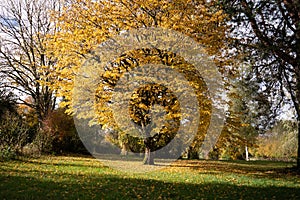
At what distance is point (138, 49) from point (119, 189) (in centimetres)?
544

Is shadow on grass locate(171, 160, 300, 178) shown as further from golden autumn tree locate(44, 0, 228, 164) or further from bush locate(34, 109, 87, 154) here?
bush locate(34, 109, 87, 154)

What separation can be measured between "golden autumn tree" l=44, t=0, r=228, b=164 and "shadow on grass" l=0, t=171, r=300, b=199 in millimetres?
3131

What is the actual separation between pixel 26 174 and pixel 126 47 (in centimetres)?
538

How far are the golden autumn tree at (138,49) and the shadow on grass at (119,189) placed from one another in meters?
3.13

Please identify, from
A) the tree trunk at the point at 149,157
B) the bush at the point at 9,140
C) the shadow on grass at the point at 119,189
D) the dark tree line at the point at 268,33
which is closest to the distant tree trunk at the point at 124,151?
the tree trunk at the point at 149,157

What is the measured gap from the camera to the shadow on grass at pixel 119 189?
6.10 meters

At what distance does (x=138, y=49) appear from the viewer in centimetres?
1065

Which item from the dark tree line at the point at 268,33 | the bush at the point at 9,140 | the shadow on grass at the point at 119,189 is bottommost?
the shadow on grass at the point at 119,189

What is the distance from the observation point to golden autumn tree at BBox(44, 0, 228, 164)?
10.3 meters

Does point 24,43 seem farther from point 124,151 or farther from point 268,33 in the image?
point 268,33

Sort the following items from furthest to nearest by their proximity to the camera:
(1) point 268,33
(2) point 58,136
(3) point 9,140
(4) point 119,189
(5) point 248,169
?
1. (2) point 58,136
2. (5) point 248,169
3. (3) point 9,140
4. (1) point 268,33
5. (4) point 119,189

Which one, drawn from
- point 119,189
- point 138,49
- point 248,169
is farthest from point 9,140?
point 248,169

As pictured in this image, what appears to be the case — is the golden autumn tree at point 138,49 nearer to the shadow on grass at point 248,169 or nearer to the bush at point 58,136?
the shadow on grass at point 248,169

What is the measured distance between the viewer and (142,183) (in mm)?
7898
